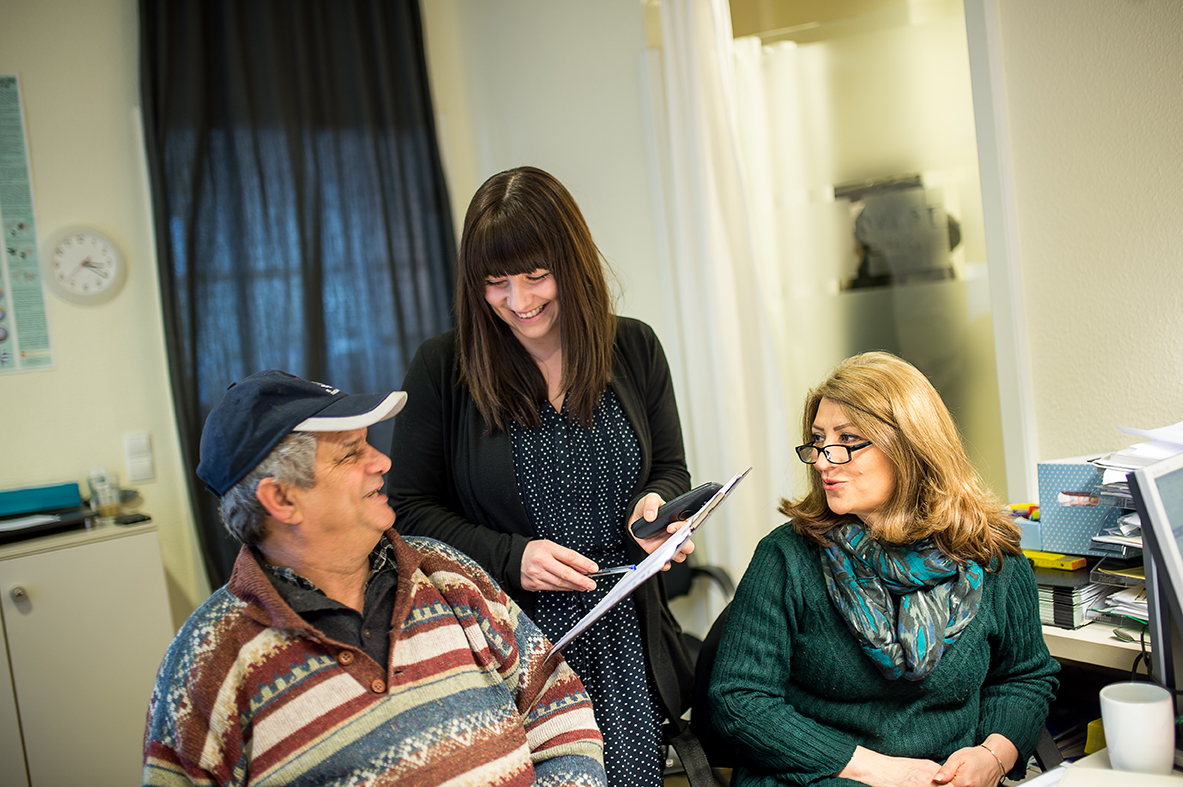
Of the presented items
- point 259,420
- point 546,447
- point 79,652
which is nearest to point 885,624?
point 546,447

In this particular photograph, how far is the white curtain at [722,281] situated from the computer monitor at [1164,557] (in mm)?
1730

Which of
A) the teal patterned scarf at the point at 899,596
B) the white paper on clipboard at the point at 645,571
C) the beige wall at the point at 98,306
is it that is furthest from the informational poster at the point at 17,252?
the teal patterned scarf at the point at 899,596

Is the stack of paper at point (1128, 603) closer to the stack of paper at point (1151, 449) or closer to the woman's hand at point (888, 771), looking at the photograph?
the stack of paper at point (1151, 449)

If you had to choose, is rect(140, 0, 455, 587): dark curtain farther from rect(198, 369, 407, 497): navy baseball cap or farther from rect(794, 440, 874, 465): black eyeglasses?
rect(794, 440, 874, 465): black eyeglasses

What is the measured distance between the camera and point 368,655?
1.37 metres

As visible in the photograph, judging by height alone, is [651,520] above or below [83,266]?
below

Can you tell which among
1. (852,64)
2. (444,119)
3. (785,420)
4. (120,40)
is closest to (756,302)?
(785,420)

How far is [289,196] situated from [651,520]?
8.29ft

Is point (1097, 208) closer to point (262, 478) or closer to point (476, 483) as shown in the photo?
point (476, 483)

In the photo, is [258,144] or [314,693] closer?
[314,693]

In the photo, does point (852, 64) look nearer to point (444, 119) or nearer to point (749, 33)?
point (749, 33)

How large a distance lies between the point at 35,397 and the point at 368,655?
8.41 feet

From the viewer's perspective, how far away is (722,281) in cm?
302

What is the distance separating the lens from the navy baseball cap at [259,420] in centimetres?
135
